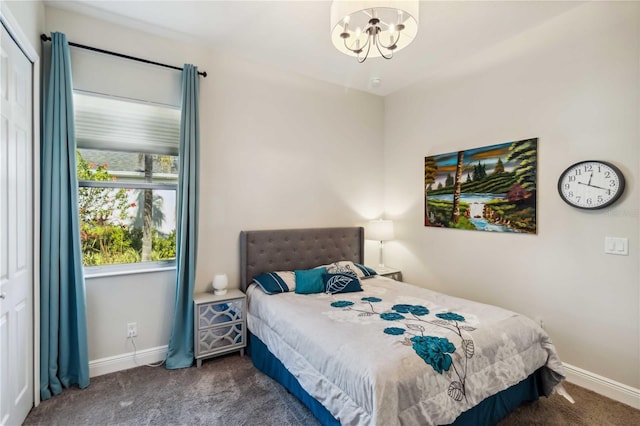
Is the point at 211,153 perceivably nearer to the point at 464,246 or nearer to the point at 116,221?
the point at 116,221

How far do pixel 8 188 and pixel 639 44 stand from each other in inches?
163

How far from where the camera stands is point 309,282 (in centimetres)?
298

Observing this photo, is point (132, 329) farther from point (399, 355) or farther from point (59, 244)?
point (399, 355)

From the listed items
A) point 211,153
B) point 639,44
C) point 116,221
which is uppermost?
point 639,44

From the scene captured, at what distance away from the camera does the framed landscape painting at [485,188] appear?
9.20 ft

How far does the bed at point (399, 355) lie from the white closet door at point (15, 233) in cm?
153

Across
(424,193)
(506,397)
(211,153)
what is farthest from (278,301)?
(424,193)

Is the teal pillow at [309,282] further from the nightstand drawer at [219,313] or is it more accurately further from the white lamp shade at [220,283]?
the white lamp shade at [220,283]

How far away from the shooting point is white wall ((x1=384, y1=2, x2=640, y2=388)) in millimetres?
2293

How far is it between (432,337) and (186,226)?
215 centimetres

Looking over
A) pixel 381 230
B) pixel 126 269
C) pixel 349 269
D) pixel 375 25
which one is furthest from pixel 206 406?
pixel 375 25

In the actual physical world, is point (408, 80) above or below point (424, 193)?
above

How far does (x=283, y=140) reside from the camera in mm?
3504

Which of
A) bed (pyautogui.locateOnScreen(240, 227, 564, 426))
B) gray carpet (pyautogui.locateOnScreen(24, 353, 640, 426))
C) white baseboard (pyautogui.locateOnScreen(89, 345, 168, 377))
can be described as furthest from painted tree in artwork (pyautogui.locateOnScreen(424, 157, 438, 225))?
white baseboard (pyautogui.locateOnScreen(89, 345, 168, 377))
